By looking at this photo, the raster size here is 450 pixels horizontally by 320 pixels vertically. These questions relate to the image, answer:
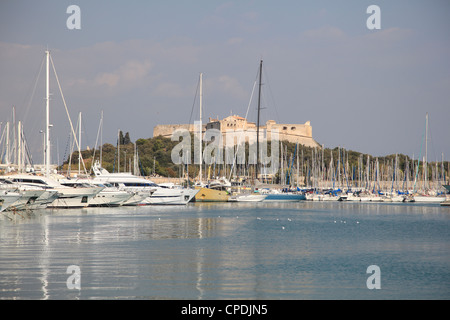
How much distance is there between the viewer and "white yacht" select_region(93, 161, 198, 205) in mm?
48125

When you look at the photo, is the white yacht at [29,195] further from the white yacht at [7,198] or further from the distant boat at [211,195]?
the distant boat at [211,195]

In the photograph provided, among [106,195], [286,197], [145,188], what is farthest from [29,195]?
[286,197]

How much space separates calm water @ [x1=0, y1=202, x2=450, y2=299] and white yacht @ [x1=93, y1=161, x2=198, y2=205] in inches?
665

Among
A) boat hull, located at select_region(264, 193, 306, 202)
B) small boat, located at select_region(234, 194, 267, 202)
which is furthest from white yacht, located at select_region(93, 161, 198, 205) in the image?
boat hull, located at select_region(264, 193, 306, 202)

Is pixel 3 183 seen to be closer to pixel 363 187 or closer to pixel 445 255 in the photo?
pixel 445 255

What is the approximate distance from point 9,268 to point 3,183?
945 inches

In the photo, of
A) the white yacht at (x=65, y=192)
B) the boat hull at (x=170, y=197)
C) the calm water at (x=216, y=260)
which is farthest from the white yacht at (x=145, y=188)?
the calm water at (x=216, y=260)

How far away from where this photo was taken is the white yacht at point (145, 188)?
4812 centimetres

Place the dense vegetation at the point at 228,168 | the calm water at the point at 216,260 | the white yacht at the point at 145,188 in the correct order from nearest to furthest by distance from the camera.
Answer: the calm water at the point at 216,260 < the white yacht at the point at 145,188 < the dense vegetation at the point at 228,168

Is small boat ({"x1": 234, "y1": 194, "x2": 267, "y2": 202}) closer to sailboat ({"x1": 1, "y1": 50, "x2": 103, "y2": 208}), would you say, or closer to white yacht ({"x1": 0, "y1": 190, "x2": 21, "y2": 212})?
sailboat ({"x1": 1, "y1": 50, "x2": 103, "y2": 208})

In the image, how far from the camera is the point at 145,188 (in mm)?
48812

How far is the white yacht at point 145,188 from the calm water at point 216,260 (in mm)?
16891

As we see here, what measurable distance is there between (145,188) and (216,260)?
31299 millimetres
